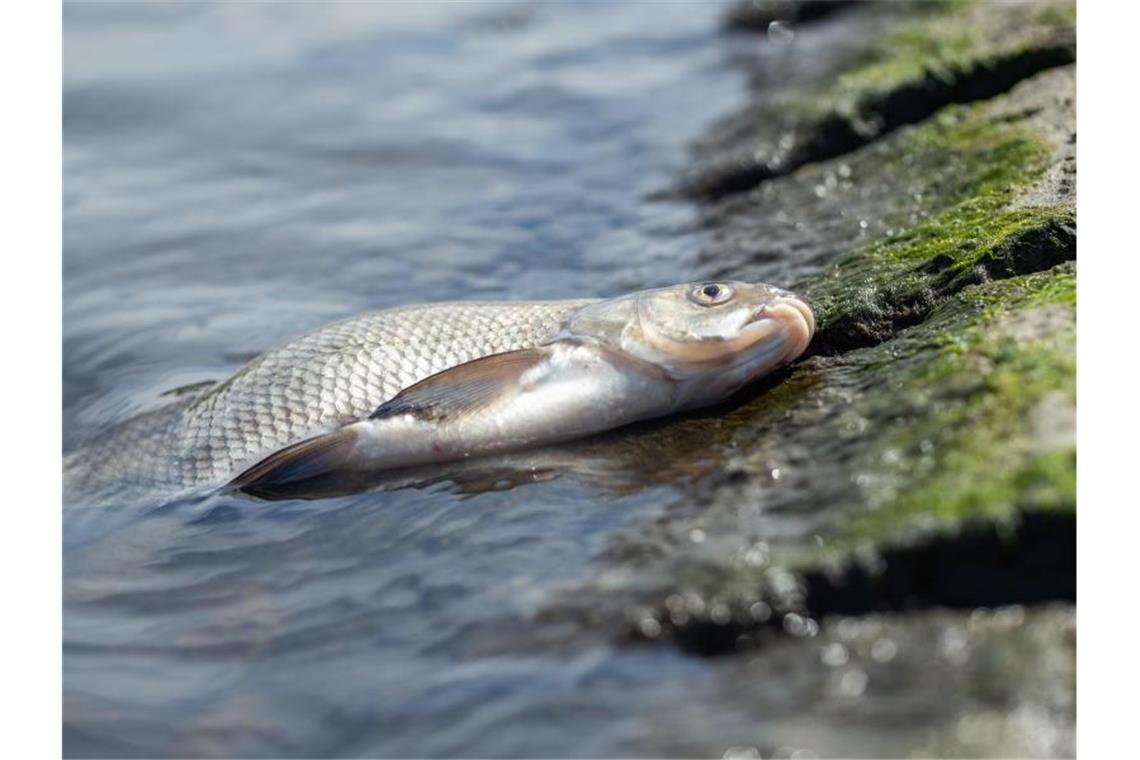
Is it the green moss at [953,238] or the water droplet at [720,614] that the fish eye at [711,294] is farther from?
the water droplet at [720,614]

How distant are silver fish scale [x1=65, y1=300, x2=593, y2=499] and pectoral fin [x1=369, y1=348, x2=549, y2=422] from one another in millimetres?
126

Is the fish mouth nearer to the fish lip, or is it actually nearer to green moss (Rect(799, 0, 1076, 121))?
the fish lip

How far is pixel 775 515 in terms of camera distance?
14.9ft

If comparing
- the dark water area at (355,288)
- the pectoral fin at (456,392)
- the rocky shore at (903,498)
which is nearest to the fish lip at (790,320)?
the rocky shore at (903,498)

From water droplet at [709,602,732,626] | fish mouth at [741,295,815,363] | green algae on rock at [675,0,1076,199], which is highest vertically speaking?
green algae on rock at [675,0,1076,199]

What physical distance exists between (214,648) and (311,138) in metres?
7.52

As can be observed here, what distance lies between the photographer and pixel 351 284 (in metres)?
8.66

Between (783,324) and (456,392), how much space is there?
1370 millimetres

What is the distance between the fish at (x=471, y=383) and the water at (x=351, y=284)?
0.22m

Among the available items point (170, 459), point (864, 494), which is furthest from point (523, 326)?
point (864, 494)

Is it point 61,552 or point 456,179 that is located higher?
point 456,179

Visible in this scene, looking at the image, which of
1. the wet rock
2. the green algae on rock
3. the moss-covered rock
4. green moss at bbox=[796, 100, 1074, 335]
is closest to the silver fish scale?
the moss-covered rock

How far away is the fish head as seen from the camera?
582cm
